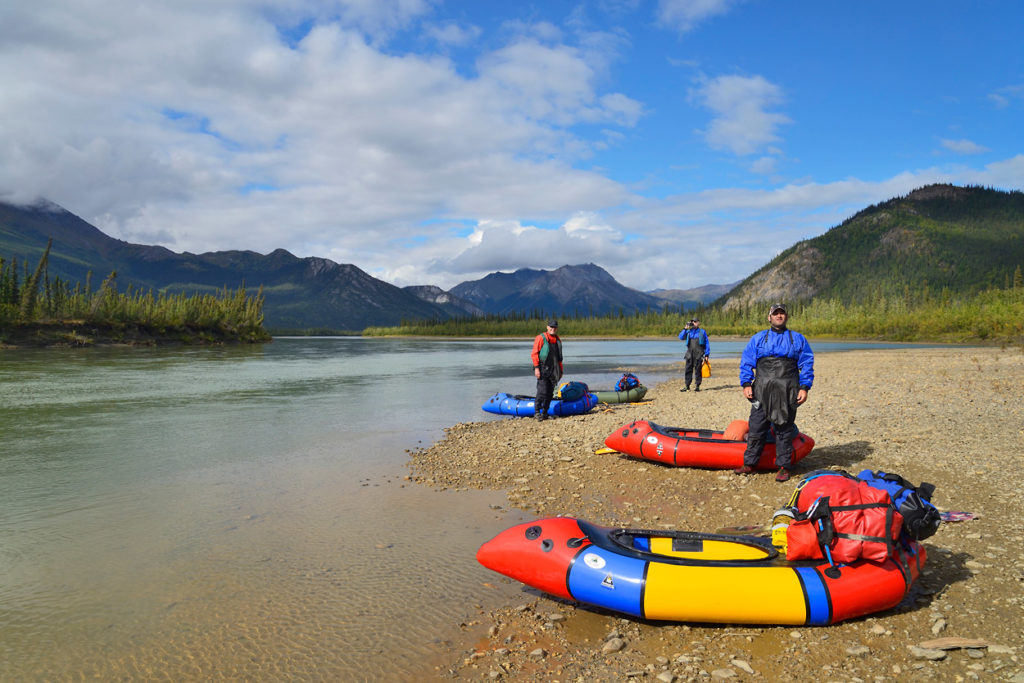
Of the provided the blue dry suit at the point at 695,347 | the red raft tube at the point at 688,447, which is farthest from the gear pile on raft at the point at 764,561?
the blue dry suit at the point at 695,347

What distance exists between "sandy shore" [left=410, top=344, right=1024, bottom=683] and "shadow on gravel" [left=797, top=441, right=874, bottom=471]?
0.18 feet

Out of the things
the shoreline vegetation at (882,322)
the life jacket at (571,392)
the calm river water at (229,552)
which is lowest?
the calm river water at (229,552)

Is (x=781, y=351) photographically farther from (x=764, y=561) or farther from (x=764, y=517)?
(x=764, y=561)

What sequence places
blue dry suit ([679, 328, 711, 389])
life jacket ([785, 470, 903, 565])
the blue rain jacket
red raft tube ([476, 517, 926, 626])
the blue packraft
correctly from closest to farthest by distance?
1. red raft tube ([476, 517, 926, 626])
2. life jacket ([785, 470, 903, 565])
3. the blue packraft
4. the blue rain jacket
5. blue dry suit ([679, 328, 711, 389])

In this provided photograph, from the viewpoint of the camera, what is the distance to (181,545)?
9.02 meters

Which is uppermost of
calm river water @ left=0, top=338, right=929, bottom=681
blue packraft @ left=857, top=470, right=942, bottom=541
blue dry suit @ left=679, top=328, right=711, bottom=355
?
blue dry suit @ left=679, top=328, right=711, bottom=355

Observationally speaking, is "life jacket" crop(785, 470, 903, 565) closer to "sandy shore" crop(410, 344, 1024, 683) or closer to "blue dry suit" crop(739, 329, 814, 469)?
"sandy shore" crop(410, 344, 1024, 683)

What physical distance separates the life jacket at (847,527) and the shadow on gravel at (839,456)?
212 inches

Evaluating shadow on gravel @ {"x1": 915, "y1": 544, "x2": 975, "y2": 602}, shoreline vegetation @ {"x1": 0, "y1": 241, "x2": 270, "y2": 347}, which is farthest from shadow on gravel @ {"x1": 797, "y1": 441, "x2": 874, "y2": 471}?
shoreline vegetation @ {"x1": 0, "y1": 241, "x2": 270, "y2": 347}

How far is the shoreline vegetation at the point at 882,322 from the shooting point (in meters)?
80.4

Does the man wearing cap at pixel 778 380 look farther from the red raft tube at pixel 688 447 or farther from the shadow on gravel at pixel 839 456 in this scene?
the shadow on gravel at pixel 839 456

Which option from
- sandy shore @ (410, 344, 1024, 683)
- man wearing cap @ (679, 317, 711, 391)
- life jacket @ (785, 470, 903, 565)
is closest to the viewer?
sandy shore @ (410, 344, 1024, 683)

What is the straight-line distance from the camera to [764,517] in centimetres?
898

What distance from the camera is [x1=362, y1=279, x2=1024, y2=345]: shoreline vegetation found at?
264 ft
